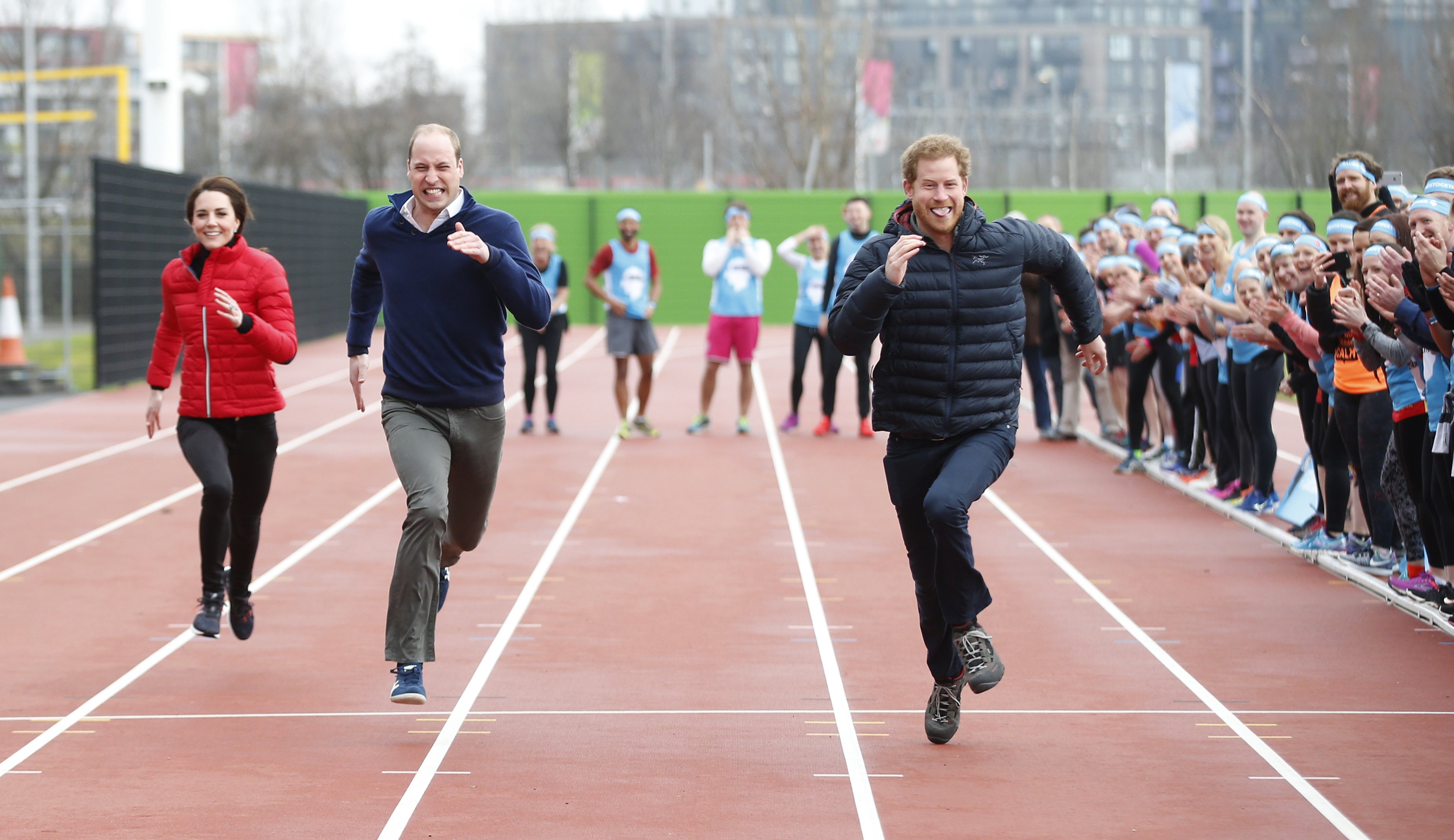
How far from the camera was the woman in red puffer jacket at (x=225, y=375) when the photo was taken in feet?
24.3

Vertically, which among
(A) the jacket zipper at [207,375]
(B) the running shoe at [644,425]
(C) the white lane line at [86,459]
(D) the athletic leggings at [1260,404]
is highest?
(A) the jacket zipper at [207,375]

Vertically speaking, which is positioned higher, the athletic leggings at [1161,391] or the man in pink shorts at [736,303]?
the man in pink shorts at [736,303]

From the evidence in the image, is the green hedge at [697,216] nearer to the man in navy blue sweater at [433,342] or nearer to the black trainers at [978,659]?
the man in navy blue sweater at [433,342]

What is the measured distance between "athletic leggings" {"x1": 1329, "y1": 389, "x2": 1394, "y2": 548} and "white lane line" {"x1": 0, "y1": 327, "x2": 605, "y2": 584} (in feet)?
16.0

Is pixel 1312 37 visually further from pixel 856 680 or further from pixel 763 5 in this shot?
pixel 856 680

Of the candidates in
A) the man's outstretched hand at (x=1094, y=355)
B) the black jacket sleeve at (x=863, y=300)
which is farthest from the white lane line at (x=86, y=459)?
the man's outstretched hand at (x=1094, y=355)

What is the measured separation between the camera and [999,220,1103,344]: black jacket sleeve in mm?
6020

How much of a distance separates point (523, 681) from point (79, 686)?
177 cm

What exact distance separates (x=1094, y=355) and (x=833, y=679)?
179 cm

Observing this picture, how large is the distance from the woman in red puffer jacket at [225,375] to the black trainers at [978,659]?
3.11 meters

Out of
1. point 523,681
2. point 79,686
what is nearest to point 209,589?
point 79,686

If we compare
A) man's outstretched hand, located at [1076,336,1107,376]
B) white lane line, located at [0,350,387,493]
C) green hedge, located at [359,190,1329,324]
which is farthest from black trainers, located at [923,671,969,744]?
green hedge, located at [359,190,1329,324]

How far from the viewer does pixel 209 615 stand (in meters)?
7.51

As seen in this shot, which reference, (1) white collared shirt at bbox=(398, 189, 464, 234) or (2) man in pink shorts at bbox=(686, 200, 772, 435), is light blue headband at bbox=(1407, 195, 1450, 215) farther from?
(2) man in pink shorts at bbox=(686, 200, 772, 435)
